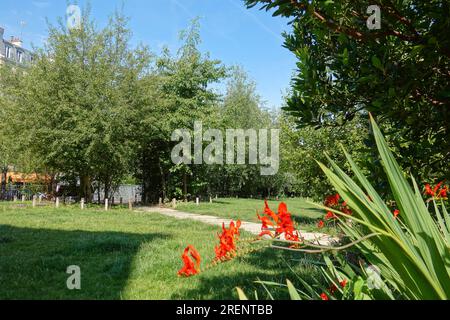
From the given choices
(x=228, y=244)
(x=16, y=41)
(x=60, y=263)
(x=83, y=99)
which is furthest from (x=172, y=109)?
(x=16, y=41)

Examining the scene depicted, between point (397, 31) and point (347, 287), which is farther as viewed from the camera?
point (397, 31)

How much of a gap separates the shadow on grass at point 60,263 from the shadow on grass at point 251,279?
104 centimetres

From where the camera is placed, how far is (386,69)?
269cm

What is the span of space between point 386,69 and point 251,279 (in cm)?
349

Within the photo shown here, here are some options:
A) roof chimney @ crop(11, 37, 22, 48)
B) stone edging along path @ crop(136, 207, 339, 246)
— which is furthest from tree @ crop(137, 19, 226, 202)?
roof chimney @ crop(11, 37, 22, 48)

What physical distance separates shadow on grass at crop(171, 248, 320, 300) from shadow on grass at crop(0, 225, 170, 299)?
3.42 feet

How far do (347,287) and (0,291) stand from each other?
4.63 metres

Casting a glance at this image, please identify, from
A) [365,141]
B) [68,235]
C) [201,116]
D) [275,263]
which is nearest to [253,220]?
[68,235]

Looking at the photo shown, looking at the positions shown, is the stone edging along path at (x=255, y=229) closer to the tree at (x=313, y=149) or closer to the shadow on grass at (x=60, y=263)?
the shadow on grass at (x=60, y=263)

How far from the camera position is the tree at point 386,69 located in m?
2.62

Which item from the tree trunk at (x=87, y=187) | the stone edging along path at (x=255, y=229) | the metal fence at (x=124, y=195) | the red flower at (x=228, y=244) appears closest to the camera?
the red flower at (x=228, y=244)

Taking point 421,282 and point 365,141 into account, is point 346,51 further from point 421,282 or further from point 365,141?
point 421,282

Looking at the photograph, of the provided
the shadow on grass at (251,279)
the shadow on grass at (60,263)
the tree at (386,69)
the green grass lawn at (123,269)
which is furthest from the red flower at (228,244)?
the shadow on grass at (60,263)
